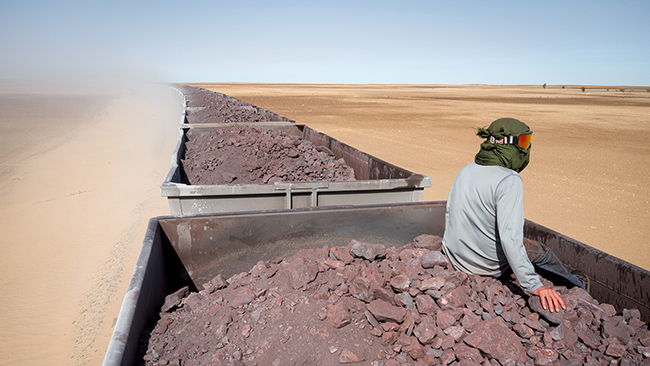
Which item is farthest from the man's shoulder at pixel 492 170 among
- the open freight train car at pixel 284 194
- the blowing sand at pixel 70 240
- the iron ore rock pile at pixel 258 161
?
the blowing sand at pixel 70 240

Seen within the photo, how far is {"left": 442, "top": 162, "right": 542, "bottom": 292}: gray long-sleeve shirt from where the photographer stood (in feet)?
7.55

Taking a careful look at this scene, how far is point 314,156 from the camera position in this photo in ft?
18.8

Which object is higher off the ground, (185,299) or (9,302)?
(185,299)

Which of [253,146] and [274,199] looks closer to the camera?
[274,199]

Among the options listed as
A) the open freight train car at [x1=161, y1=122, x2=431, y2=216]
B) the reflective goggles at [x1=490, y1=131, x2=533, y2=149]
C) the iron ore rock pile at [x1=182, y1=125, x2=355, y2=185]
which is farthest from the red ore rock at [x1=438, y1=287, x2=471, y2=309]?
the iron ore rock pile at [x1=182, y1=125, x2=355, y2=185]

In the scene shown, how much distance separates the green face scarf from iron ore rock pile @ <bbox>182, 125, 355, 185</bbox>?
112 inches

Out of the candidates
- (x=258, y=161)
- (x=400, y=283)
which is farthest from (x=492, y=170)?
(x=258, y=161)

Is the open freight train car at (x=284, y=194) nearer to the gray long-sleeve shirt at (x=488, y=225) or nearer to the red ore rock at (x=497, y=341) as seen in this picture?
the gray long-sleeve shirt at (x=488, y=225)

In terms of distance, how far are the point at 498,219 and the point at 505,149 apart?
467mm

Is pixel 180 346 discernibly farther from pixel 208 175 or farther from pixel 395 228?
pixel 208 175

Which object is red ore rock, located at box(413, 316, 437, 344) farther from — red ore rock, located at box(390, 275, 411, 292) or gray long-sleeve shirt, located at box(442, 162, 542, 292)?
gray long-sleeve shirt, located at box(442, 162, 542, 292)

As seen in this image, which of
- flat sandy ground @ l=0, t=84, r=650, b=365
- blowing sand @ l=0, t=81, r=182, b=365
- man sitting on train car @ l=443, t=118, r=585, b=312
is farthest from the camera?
flat sandy ground @ l=0, t=84, r=650, b=365

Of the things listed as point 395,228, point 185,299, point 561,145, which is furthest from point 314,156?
point 561,145

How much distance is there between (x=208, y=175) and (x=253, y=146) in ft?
2.89
